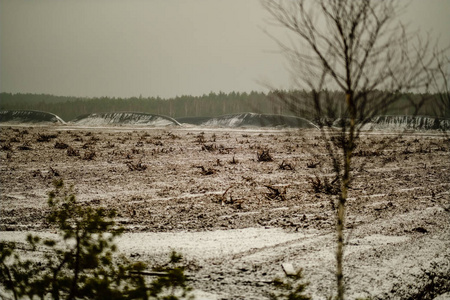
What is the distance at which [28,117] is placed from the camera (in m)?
67.6

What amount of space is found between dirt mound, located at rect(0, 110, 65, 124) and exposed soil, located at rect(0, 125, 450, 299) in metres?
56.7

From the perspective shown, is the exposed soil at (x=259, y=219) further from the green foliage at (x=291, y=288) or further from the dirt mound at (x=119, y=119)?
the dirt mound at (x=119, y=119)

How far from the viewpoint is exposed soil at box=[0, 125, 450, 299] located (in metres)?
4.25

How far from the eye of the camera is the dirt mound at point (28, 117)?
64.2 m

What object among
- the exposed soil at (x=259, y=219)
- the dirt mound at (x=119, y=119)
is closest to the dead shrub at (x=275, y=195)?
the exposed soil at (x=259, y=219)

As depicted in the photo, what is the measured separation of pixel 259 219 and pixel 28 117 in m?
71.3

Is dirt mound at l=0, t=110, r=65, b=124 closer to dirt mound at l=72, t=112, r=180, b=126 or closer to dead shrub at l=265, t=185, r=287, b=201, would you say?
dirt mound at l=72, t=112, r=180, b=126

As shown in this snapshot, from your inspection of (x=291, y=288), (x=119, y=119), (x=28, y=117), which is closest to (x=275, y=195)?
(x=291, y=288)

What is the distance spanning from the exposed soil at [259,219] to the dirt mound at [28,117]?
56.7m

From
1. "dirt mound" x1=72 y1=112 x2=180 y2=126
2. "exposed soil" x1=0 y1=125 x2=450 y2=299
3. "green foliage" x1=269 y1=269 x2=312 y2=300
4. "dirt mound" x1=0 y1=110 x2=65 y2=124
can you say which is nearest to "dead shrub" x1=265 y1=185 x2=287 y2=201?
"exposed soil" x1=0 y1=125 x2=450 y2=299

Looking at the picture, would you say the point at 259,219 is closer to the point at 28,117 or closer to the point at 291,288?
the point at 291,288

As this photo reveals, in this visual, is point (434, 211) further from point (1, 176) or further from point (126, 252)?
point (1, 176)

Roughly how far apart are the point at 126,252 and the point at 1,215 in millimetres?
3308

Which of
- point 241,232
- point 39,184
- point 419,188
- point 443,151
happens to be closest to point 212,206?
point 241,232
